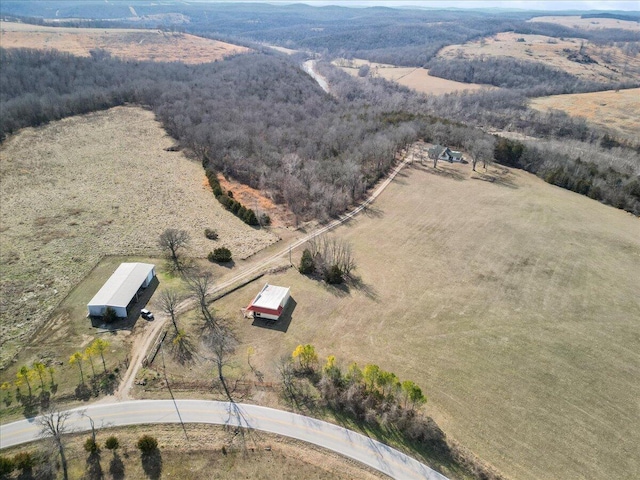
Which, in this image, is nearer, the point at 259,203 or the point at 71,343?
the point at 71,343

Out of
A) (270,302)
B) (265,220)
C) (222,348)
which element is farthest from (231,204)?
(222,348)

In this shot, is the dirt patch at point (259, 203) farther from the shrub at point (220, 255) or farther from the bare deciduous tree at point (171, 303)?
the bare deciduous tree at point (171, 303)

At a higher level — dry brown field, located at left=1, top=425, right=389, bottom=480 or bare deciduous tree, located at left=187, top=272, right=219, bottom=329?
bare deciduous tree, located at left=187, top=272, right=219, bottom=329

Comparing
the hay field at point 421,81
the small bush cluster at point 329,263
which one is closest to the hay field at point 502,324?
the small bush cluster at point 329,263

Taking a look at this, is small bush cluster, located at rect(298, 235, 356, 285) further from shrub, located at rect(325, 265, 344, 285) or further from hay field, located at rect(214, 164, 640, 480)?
hay field, located at rect(214, 164, 640, 480)

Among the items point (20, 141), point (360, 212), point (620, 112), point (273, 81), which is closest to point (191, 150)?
point (20, 141)

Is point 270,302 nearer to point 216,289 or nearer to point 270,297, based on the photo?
point 270,297

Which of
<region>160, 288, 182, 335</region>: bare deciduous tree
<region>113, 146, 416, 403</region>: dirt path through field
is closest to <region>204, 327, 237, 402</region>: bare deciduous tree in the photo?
<region>160, 288, 182, 335</region>: bare deciduous tree
